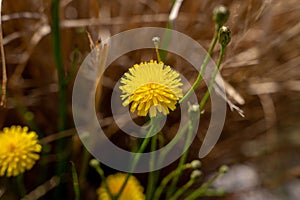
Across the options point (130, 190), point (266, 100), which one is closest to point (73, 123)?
point (130, 190)

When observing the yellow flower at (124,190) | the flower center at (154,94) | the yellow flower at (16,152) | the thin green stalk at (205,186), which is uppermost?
the flower center at (154,94)

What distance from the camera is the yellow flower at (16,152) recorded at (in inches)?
21.7

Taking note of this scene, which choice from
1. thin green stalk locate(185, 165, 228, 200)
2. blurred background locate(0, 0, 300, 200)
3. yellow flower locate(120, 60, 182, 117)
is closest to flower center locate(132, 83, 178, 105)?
yellow flower locate(120, 60, 182, 117)

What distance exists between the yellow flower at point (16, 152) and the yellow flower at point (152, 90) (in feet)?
0.47

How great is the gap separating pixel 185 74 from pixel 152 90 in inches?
11.7

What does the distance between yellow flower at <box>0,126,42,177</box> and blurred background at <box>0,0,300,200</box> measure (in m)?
0.14

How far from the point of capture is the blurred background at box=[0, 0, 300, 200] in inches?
29.7

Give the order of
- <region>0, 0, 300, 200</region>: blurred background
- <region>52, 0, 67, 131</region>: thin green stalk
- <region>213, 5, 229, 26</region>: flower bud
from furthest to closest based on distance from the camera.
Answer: <region>0, 0, 300, 200</region>: blurred background → <region>52, 0, 67, 131</region>: thin green stalk → <region>213, 5, 229, 26</region>: flower bud

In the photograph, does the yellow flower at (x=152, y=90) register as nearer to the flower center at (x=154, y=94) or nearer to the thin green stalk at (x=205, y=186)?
the flower center at (x=154, y=94)

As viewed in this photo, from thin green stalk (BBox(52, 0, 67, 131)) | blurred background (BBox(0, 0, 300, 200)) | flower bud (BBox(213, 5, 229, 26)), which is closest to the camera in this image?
flower bud (BBox(213, 5, 229, 26))

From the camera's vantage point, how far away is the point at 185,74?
2.55 feet

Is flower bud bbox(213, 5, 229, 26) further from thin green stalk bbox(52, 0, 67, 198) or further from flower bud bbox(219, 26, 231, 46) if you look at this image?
thin green stalk bbox(52, 0, 67, 198)

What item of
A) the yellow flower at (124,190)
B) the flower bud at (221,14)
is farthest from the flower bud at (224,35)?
the yellow flower at (124,190)

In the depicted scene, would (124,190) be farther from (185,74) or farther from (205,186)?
(185,74)
